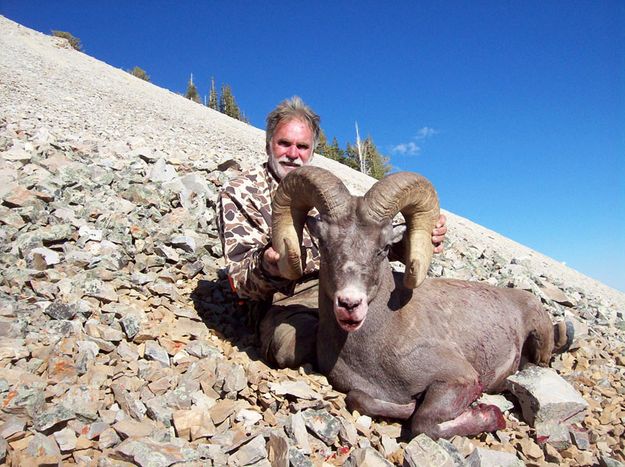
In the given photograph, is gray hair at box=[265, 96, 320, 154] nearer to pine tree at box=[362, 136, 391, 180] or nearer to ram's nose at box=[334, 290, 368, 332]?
ram's nose at box=[334, 290, 368, 332]

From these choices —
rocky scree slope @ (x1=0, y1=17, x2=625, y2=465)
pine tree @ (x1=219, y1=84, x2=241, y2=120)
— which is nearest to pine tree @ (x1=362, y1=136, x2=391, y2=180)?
pine tree @ (x1=219, y1=84, x2=241, y2=120)

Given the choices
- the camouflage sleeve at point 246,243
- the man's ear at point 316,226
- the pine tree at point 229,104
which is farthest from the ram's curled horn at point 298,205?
the pine tree at point 229,104

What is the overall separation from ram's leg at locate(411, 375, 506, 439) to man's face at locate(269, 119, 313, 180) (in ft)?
11.9

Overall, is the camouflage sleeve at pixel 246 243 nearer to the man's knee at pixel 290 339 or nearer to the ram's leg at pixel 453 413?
the man's knee at pixel 290 339

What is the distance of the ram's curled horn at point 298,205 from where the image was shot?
14.5 feet

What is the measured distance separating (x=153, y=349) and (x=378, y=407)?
2.42 metres

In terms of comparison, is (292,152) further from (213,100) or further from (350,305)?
(213,100)

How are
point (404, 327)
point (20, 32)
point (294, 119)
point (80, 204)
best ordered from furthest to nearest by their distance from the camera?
1. point (20, 32)
2. point (80, 204)
3. point (294, 119)
4. point (404, 327)

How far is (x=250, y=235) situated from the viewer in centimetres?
607

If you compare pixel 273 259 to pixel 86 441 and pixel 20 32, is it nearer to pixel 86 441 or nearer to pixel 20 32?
pixel 86 441

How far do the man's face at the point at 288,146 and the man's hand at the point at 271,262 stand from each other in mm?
1719

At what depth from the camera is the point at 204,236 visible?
816 centimetres

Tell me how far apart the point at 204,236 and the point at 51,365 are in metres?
4.34

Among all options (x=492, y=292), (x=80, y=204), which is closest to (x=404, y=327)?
(x=492, y=292)
